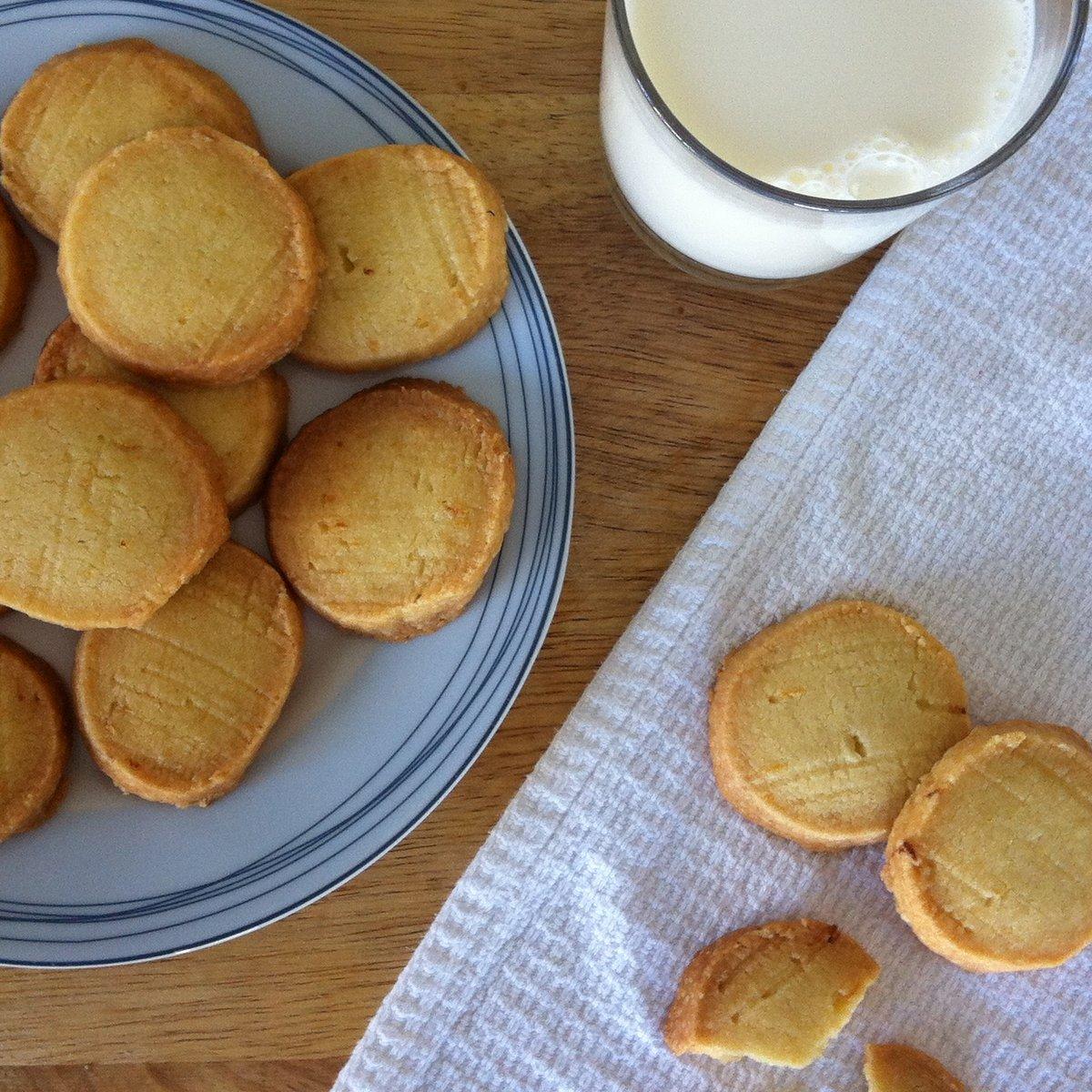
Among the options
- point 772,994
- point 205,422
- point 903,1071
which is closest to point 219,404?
point 205,422

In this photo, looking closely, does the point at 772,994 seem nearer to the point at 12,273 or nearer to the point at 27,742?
the point at 27,742

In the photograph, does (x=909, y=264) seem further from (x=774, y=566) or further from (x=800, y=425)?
(x=774, y=566)

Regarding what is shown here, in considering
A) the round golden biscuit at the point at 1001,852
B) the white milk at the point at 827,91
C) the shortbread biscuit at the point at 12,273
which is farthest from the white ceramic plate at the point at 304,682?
the round golden biscuit at the point at 1001,852

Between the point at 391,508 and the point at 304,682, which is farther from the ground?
the point at 391,508

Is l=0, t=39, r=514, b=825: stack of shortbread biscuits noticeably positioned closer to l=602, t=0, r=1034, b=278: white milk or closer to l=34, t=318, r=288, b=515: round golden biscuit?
l=34, t=318, r=288, b=515: round golden biscuit

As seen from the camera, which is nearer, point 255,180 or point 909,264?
point 255,180

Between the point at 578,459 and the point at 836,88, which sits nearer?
the point at 836,88

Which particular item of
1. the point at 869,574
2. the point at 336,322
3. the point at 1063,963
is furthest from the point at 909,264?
the point at 1063,963
